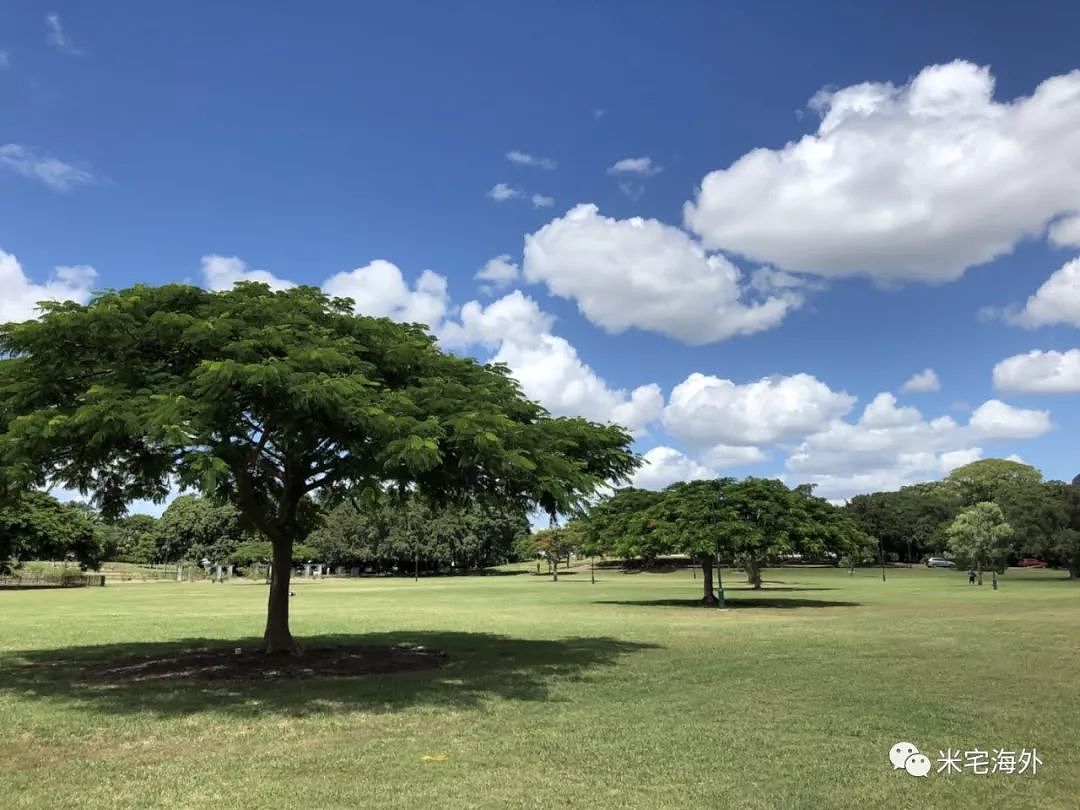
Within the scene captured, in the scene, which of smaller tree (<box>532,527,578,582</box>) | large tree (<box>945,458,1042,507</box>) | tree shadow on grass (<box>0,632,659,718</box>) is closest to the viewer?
tree shadow on grass (<box>0,632,659,718</box>)

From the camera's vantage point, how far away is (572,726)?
10.8m

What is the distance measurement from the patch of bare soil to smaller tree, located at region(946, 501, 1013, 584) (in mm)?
61824

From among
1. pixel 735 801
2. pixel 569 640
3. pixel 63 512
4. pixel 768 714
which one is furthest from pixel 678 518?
pixel 63 512

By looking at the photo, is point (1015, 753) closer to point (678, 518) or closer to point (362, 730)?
point (362, 730)

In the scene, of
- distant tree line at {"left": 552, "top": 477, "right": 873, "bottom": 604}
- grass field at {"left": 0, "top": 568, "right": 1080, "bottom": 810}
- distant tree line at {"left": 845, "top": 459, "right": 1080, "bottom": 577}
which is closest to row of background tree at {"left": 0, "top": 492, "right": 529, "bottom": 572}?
distant tree line at {"left": 845, "top": 459, "right": 1080, "bottom": 577}

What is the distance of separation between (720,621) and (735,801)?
74.5 ft

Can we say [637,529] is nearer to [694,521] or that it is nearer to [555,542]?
[694,521]

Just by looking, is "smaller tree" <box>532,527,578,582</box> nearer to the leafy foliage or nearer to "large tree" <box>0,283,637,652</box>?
the leafy foliage

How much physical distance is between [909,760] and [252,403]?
10333 millimetres

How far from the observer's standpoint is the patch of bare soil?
15.8 metres

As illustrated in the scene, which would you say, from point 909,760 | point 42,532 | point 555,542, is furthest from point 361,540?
point 909,760

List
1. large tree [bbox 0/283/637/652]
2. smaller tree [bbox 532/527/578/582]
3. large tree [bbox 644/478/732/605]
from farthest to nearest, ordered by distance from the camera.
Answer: smaller tree [bbox 532/527/578/582] → large tree [bbox 644/478/732/605] → large tree [bbox 0/283/637/652]

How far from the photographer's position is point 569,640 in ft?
74.3

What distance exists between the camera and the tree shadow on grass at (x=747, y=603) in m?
38.5
